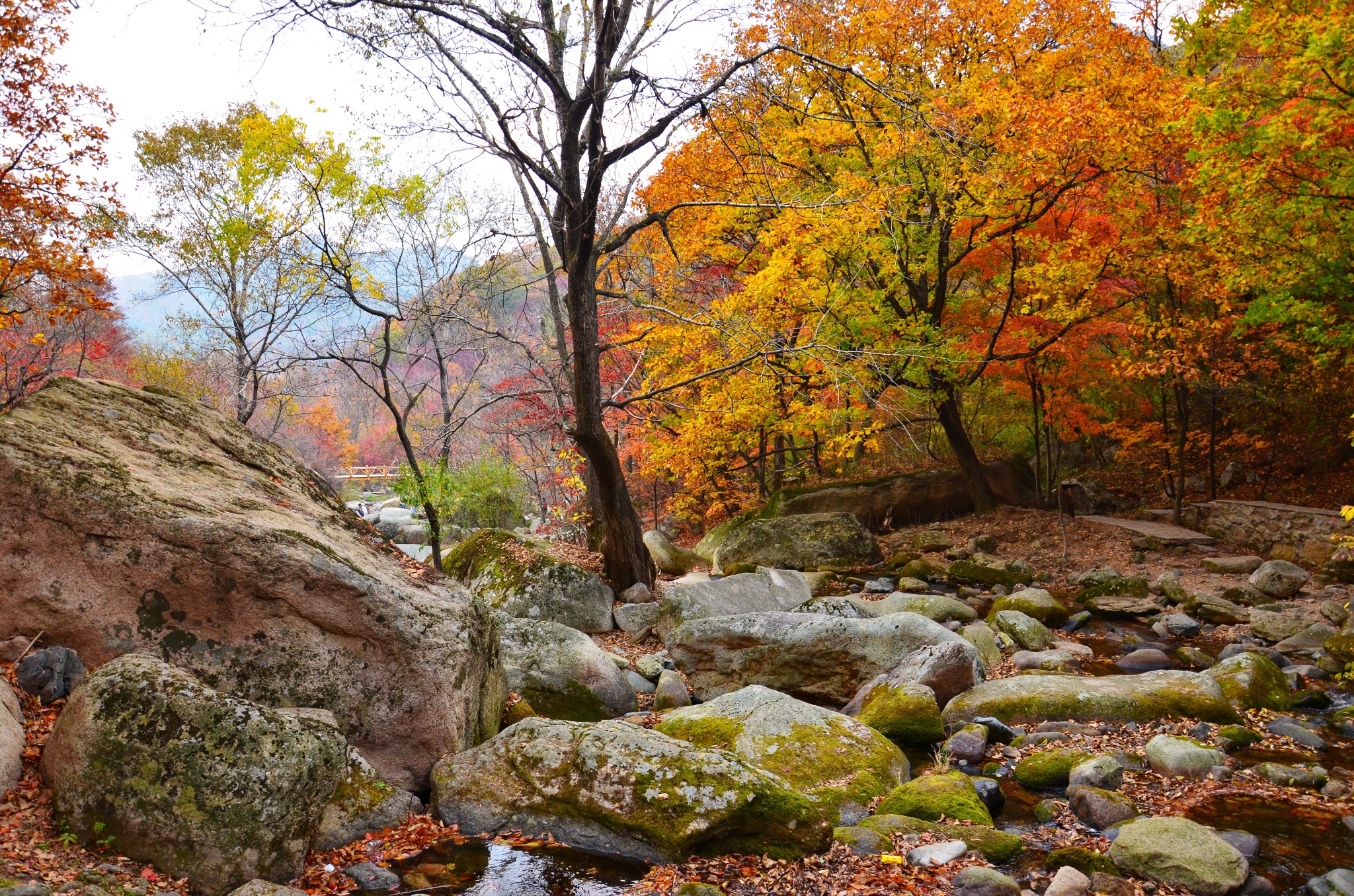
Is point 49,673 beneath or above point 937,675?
Result: above

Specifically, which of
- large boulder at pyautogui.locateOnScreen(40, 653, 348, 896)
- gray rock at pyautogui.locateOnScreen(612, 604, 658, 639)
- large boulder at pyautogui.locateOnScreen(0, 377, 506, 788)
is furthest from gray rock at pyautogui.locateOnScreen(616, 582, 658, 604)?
large boulder at pyautogui.locateOnScreen(40, 653, 348, 896)

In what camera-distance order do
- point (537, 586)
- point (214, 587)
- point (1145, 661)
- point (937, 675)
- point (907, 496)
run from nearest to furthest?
point (214, 587) < point (937, 675) < point (1145, 661) < point (537, 586) < point (907, 496)

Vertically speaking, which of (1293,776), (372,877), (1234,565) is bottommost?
(1293,776)

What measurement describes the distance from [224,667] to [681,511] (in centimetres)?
1635

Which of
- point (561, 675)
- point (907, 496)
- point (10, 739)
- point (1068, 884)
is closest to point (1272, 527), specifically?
point (907, 496)

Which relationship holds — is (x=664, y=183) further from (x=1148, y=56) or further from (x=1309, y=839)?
(x=1309, y=839)

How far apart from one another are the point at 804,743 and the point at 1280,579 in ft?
30.6

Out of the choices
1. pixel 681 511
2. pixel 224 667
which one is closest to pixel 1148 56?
pixel 681 511

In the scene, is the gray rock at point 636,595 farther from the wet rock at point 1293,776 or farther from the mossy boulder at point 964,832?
the wet rock at point 1293,776

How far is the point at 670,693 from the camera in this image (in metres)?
8.37

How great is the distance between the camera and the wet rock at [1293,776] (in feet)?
19.2

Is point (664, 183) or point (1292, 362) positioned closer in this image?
point (1292, 362)

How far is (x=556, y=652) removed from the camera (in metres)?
8.10

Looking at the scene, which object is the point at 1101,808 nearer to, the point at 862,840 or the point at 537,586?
the point at 862,840
